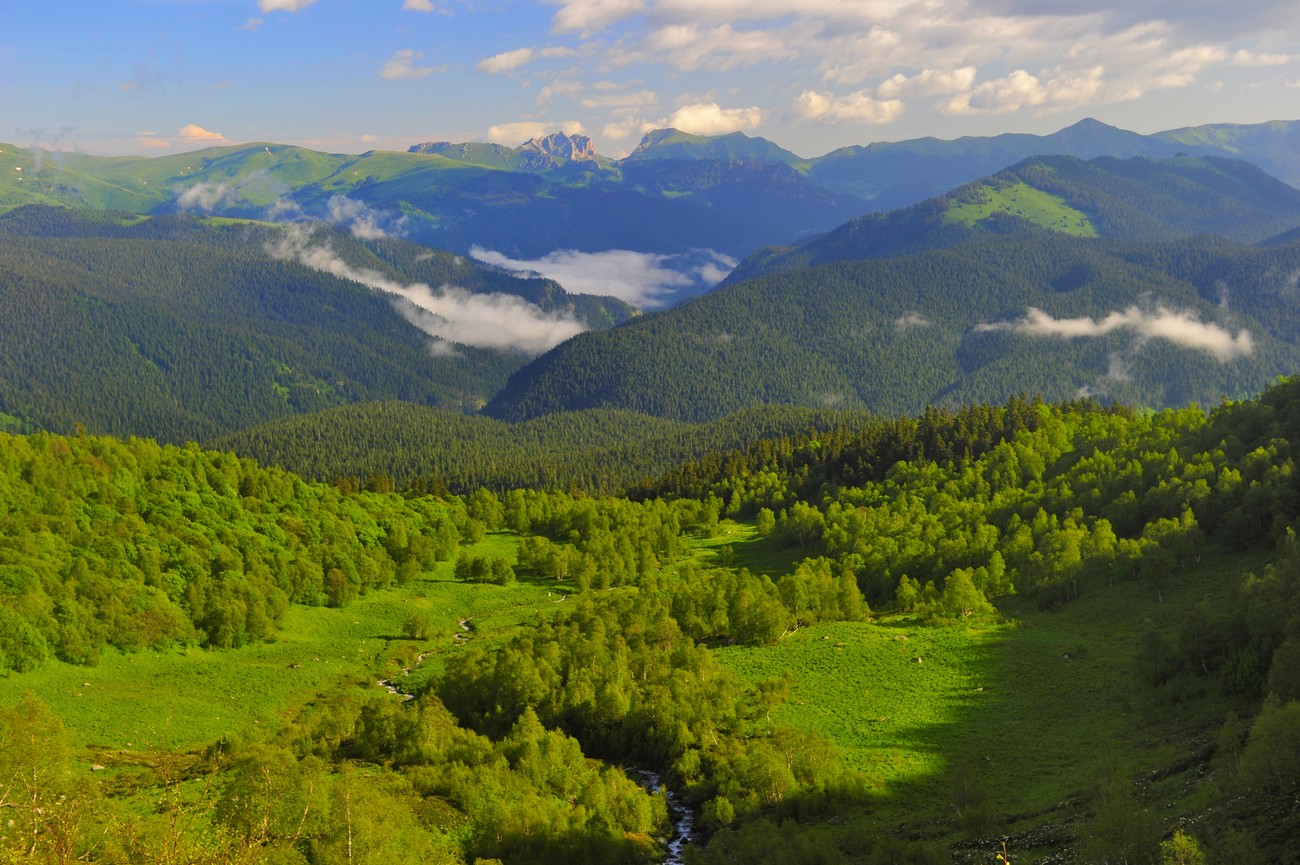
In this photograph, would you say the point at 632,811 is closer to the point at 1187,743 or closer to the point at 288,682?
the point at 1187,743

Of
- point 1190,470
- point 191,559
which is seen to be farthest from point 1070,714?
point 191,559

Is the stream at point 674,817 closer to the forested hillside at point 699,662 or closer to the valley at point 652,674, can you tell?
the valley at point 652,674

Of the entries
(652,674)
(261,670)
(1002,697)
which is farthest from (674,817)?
(261,670)

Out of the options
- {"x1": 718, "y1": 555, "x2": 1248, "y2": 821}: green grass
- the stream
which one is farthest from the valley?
{"x1": 718, "y1": 555, "x2": 1248, "y2": 821}: green grass

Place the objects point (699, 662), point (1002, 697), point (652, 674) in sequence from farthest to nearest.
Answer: point (699, 662) → point (652, 674) → point (1002, 697)

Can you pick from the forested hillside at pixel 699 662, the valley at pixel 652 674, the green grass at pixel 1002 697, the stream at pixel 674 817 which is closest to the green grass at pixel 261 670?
the valley at pixel 652 674

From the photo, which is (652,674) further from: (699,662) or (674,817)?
(674,817)
